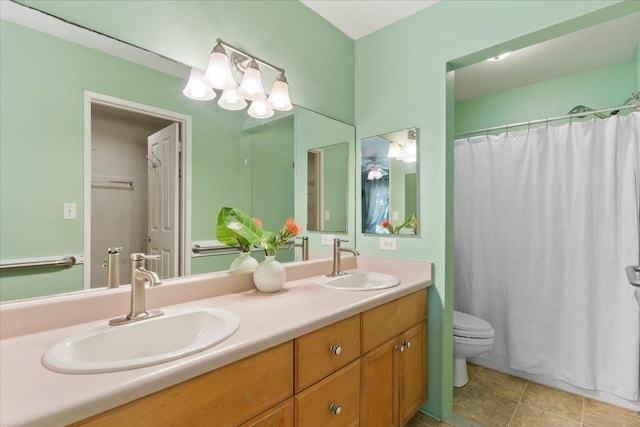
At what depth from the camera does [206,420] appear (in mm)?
Answer: 776

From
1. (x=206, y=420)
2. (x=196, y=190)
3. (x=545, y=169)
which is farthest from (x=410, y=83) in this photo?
(x=206, y=420)

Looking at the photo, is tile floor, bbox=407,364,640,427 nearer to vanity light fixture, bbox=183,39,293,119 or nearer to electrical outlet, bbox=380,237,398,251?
electrical outlet, bbox=380,237,398,251

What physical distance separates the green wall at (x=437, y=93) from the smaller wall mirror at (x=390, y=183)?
0.20 feet

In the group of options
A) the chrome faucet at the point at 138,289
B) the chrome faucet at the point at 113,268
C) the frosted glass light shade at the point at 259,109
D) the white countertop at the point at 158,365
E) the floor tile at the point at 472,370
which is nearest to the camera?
the white countertop at the point at 158,365

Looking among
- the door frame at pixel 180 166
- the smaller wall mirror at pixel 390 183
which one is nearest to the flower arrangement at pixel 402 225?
the smaller wall mirror at pixel 390 183

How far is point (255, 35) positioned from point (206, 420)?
168 cm

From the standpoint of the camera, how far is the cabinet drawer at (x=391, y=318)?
1341 millimetres

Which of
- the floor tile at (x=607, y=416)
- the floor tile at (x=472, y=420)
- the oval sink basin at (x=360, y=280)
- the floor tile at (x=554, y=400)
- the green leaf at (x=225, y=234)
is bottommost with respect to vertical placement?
the floor tile at (x=554, y=400)

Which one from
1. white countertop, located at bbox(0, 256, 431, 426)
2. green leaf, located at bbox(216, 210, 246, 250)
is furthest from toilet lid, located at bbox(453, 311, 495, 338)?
green leaf, located at bbox(216, 210, 246, 250)

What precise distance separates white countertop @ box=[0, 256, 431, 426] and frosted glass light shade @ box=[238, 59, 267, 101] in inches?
35.3

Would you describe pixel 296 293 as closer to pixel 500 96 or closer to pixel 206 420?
pixel 206 420

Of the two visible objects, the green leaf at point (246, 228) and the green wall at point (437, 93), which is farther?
the green wall at point (437, 93)

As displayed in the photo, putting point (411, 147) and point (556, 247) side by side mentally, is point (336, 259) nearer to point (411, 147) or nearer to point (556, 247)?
point (411, 147)

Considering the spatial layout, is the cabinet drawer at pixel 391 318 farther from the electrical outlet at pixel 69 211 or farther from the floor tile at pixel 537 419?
the electrical outlet at pixel 69 211
